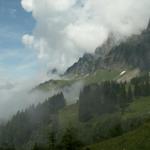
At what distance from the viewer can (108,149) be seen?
55594 mm

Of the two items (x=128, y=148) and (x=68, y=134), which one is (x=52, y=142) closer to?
(x=68, y=134)

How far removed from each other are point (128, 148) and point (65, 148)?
15534 mm

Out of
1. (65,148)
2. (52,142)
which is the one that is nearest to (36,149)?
(52,142)

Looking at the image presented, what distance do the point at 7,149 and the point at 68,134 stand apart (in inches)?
2611

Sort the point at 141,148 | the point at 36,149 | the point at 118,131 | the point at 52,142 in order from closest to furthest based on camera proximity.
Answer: the point at 141,148 < the point at 52,142 < the point at 36,149 < the point at 118,131

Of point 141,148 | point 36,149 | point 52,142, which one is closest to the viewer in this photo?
point 141,148

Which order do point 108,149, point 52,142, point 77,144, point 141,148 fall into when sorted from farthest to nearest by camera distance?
point 52,142 → point 77,144 → point 108,149 → point 141,148

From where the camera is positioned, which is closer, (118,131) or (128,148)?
Answer: (128,148)

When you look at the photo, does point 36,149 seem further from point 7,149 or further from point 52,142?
point 7,149

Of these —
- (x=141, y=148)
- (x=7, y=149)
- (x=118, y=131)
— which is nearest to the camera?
(x=141, y=148)

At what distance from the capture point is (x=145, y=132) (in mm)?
57969

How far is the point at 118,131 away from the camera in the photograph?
10944 centimetres

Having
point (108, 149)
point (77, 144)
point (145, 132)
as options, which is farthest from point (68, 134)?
point (145, 132)

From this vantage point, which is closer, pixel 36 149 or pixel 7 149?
pixel 36 149
